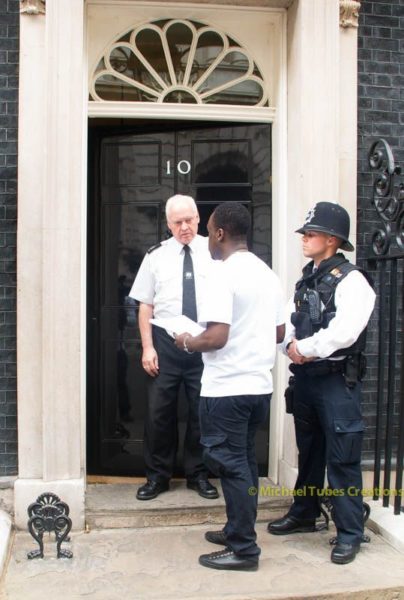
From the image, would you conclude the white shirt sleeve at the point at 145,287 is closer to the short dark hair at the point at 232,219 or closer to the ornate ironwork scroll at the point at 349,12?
the short dark hair at the point at 232,219

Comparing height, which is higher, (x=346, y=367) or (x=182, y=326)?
(x=182, y=326)

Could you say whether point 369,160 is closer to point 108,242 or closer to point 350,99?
point 350,99

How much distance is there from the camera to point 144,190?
5230mm

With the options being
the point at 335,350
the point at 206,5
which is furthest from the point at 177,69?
the point at 335,350

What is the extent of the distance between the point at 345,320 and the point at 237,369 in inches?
24.8

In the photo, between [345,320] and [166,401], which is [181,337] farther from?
[166,401]

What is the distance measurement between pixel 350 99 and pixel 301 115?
393mm

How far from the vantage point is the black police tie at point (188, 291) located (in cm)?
465

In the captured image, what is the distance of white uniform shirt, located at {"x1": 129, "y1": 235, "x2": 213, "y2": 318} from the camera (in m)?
4.69

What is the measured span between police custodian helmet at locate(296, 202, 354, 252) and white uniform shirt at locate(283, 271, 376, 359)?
27 centimetres

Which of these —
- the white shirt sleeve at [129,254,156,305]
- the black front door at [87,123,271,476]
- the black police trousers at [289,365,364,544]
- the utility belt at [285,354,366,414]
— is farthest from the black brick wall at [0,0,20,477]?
the utility belt at [285,354,366,414]

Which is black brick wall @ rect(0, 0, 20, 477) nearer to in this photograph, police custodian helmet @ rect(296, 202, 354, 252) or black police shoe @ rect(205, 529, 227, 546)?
black police shoe @ rect(205, 529, 227, 546)

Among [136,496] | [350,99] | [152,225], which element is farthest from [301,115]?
[136,496]

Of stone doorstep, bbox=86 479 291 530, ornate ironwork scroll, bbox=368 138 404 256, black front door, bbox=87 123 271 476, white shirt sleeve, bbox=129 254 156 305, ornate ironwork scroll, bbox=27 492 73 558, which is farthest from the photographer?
black front door, bbox=87 123 271 476
